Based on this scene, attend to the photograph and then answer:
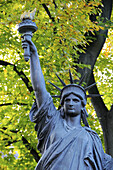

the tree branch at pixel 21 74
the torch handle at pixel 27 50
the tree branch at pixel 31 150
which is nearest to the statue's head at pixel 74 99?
the torch handle at pixel 27 50

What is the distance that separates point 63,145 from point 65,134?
0.16 m

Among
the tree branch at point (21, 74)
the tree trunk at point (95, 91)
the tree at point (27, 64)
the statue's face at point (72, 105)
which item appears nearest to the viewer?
the statue's face at point (72, 105)

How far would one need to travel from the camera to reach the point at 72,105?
186 inches

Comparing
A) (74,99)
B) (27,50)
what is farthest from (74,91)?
(27,50)

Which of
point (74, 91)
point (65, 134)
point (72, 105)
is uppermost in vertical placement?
point (74, 91)

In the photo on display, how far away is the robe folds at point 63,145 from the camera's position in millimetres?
4270

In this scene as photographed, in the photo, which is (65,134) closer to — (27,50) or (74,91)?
(74,91)

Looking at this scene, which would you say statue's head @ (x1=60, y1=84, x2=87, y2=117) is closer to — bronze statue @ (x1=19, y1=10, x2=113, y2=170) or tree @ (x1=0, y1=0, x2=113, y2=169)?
bronze statue @ (x1=19, y1=10, x2=113, y2=170)

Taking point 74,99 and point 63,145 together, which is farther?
point 74,99

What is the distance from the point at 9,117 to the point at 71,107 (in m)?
6.69

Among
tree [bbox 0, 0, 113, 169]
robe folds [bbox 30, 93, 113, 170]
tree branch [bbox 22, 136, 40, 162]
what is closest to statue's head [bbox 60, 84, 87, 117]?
robe folds [bbox 30, 93, 113, 170]

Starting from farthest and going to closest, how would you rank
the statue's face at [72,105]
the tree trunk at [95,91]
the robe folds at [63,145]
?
the tree trunk at [95,91] < the statue's face at [72,105] < the robe folds at [63,145]

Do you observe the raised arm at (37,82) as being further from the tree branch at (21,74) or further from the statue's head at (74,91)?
the tree branch at (21,74)

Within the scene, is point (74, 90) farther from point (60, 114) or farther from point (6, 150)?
point (6, 150)
